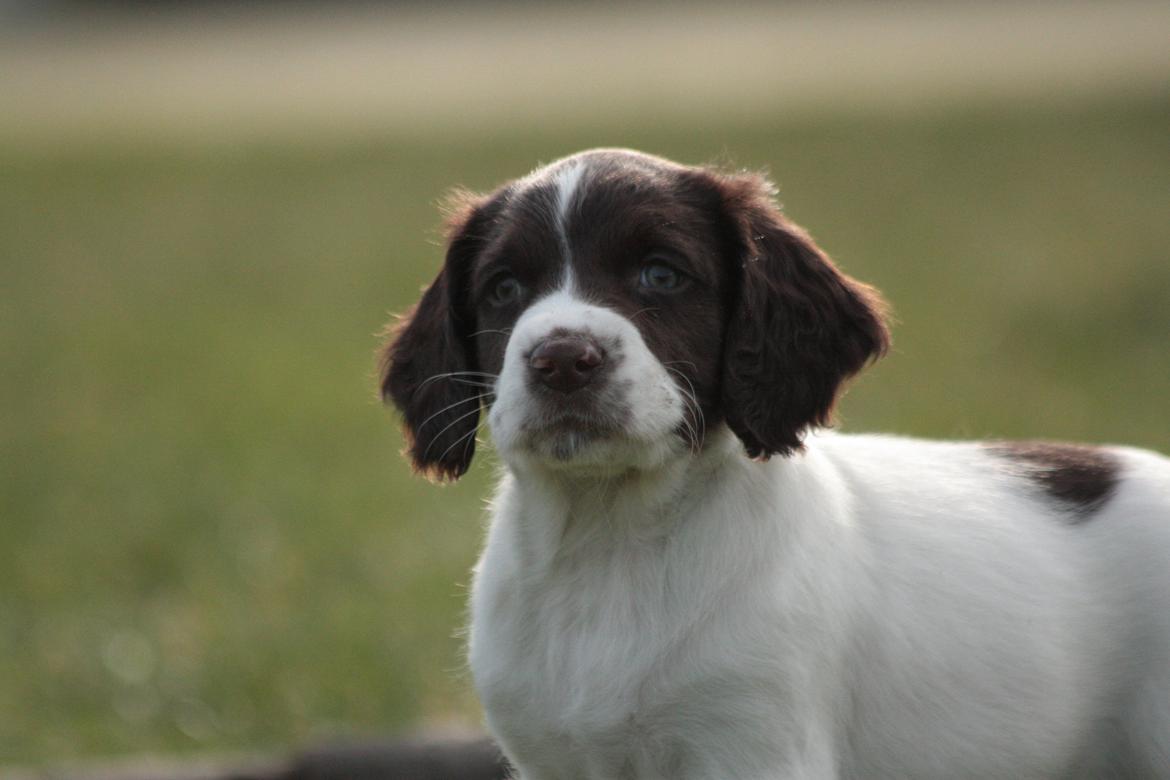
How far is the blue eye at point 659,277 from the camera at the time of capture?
15.4ft

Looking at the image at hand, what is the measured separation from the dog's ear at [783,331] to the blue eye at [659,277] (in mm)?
208

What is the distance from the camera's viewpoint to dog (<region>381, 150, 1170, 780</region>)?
14.8 ft

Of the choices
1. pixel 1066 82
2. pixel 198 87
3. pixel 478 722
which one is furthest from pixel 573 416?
pixel 198 87

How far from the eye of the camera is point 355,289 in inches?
781

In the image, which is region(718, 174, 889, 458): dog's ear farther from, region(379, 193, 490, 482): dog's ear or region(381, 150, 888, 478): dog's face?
region(379, 193, 490, 482): dog's ear

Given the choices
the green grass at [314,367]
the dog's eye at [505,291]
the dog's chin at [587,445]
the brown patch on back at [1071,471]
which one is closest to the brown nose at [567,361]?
the dog's chin at [587,445]

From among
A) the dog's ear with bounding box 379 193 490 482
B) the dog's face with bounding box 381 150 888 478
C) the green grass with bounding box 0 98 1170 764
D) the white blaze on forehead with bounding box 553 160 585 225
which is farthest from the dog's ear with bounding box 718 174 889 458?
the green grass with bounding box 0 98 1170 764

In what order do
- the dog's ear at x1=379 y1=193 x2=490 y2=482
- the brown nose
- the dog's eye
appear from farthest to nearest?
the dog's ear at x1=379 y1=193 x2=490 y2=482 → the dog's eye → the brown nose

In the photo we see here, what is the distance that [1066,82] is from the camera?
1220 inches

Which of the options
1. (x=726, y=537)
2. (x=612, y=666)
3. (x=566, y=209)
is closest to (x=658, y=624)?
(x=612, y=666)

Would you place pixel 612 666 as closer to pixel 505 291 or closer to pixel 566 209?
pixel 505 291

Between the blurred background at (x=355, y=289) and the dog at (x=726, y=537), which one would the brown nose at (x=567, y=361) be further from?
the blurred background at (x=355, y=289)

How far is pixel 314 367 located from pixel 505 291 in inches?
456

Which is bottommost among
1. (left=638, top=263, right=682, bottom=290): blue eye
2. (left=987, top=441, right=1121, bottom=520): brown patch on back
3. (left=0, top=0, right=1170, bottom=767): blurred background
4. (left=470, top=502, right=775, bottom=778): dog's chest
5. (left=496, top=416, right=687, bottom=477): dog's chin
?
(left=0, top=0, right=1170, bottom=767): blurred background
